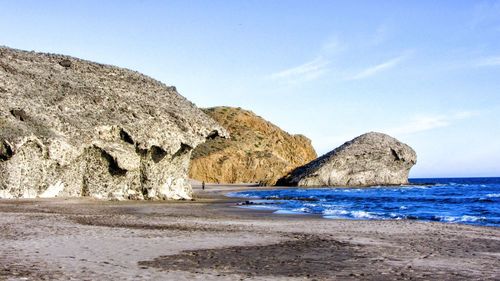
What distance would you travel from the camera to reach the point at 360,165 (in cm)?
8344

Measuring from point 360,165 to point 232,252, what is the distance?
3033 inches

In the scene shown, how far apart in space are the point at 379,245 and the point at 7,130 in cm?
2063

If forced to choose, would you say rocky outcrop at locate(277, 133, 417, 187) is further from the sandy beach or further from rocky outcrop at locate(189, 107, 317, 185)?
the sandy beach

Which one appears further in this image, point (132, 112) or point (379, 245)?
point (132, 112)

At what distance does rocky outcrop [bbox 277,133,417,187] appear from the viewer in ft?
265

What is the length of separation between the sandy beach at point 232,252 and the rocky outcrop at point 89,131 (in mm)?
10069

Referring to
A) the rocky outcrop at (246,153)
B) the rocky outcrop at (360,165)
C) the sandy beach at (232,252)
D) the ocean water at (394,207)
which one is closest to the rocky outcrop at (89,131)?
the ocean water at (394,207)

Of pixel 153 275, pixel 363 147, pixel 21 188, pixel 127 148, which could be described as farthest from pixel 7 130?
pixel 363 147

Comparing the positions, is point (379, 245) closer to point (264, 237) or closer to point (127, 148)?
point (264, 237)

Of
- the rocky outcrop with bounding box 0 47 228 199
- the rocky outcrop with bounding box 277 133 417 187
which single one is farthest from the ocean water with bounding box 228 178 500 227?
the rocky outcrop with bounding box 277 133 417 187

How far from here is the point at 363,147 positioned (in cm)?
8350

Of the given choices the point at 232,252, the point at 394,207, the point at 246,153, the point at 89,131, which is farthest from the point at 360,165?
the point at 232,252

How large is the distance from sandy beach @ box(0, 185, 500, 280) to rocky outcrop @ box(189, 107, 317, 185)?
6991cm

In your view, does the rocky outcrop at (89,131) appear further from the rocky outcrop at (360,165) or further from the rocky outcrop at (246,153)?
the rocky outcrop at (246,153)
